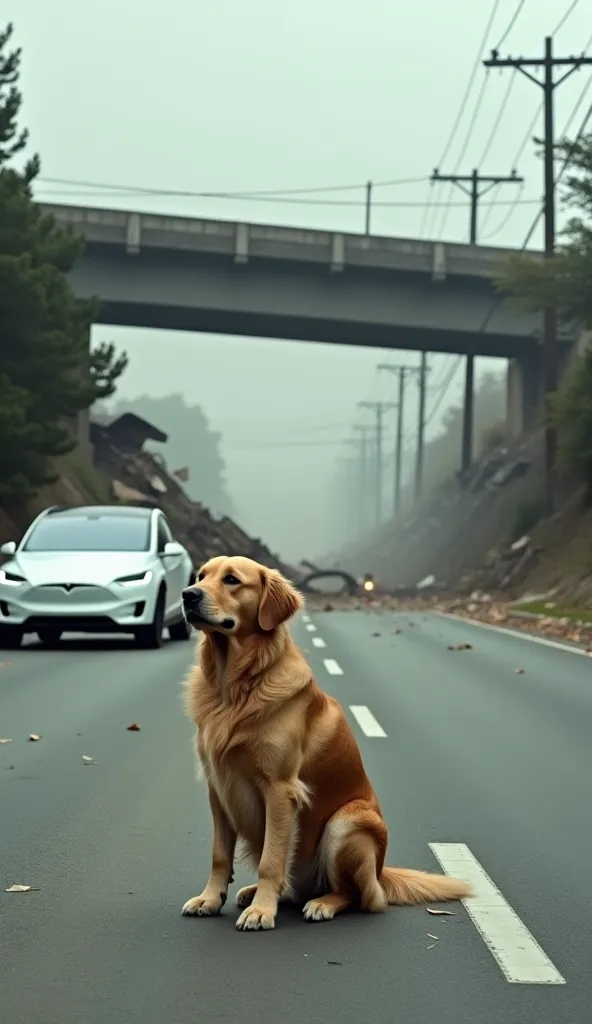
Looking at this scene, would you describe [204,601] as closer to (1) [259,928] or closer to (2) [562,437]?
(1) [259,928]

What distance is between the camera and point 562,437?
34.9 meters

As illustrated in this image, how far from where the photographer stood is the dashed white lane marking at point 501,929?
4462 millimetres

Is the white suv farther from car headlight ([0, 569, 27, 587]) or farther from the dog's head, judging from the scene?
the dog's head

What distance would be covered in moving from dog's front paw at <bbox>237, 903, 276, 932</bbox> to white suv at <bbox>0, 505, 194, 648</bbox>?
1187 centimetres

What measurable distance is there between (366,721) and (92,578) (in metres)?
6.36

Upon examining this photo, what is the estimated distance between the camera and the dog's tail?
5270 mm

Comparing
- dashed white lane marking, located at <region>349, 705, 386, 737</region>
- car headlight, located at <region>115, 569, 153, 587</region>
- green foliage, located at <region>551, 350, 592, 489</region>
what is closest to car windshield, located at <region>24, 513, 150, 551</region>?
car headlight, located at <region>115, 569, 153, 587</region>

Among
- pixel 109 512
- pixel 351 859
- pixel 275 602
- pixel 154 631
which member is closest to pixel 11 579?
pixel 154 631

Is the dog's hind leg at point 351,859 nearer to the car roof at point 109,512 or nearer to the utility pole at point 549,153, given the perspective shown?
the car roof at point 109,512

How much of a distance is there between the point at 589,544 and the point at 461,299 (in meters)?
15.9

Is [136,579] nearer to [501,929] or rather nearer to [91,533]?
[91,533]

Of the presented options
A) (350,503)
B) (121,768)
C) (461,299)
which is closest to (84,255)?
(461,299)

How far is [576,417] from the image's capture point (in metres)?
33.8

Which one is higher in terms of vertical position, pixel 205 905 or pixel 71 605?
pixel 205 905
